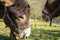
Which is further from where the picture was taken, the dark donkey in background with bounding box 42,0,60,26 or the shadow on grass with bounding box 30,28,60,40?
the shadow on grass with bounding box 30,28,60,40

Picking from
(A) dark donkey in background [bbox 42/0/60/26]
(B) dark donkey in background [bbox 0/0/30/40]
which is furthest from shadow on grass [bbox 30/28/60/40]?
(B) dark donkey in background [bbox 0/0/30/40]

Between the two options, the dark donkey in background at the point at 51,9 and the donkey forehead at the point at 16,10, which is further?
the dark donkey in background at the point at 51,9

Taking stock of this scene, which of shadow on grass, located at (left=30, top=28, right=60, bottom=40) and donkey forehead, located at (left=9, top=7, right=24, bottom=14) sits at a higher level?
donkey forehead, located at (left=9, top=7, right=24, bottom=14)

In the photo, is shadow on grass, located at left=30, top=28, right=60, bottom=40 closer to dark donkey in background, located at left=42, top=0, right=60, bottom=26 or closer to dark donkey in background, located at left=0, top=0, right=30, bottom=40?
dark donkey in background, located at left=42, top=0, right=60, bottom=26

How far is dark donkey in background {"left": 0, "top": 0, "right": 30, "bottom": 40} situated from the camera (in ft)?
19.3

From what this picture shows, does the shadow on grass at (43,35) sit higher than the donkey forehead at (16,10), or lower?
lower

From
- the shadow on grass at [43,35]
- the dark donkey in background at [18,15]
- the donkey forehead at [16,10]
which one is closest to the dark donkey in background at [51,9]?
the shadow on grass at [43,35]

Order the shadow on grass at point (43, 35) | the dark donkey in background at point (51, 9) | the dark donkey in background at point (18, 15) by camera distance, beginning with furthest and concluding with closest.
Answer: the shadow on grass at point (43, 35) → the dark donkey in background at point (51, 9) → the dark donkey in background at point (18, 15)

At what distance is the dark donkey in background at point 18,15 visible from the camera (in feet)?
19.3

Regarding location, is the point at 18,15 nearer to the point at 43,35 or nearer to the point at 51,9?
the point at 51,9

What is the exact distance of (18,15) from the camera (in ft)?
19.8

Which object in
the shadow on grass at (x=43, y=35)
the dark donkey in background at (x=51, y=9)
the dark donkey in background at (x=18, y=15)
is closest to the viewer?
the dark donkey in background at (x=18, y=15)

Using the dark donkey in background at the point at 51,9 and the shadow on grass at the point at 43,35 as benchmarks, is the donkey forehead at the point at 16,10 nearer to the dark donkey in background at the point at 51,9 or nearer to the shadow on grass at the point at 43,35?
the dark donkey in background at the point at 51,9

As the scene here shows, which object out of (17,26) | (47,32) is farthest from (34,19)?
(17,26)
